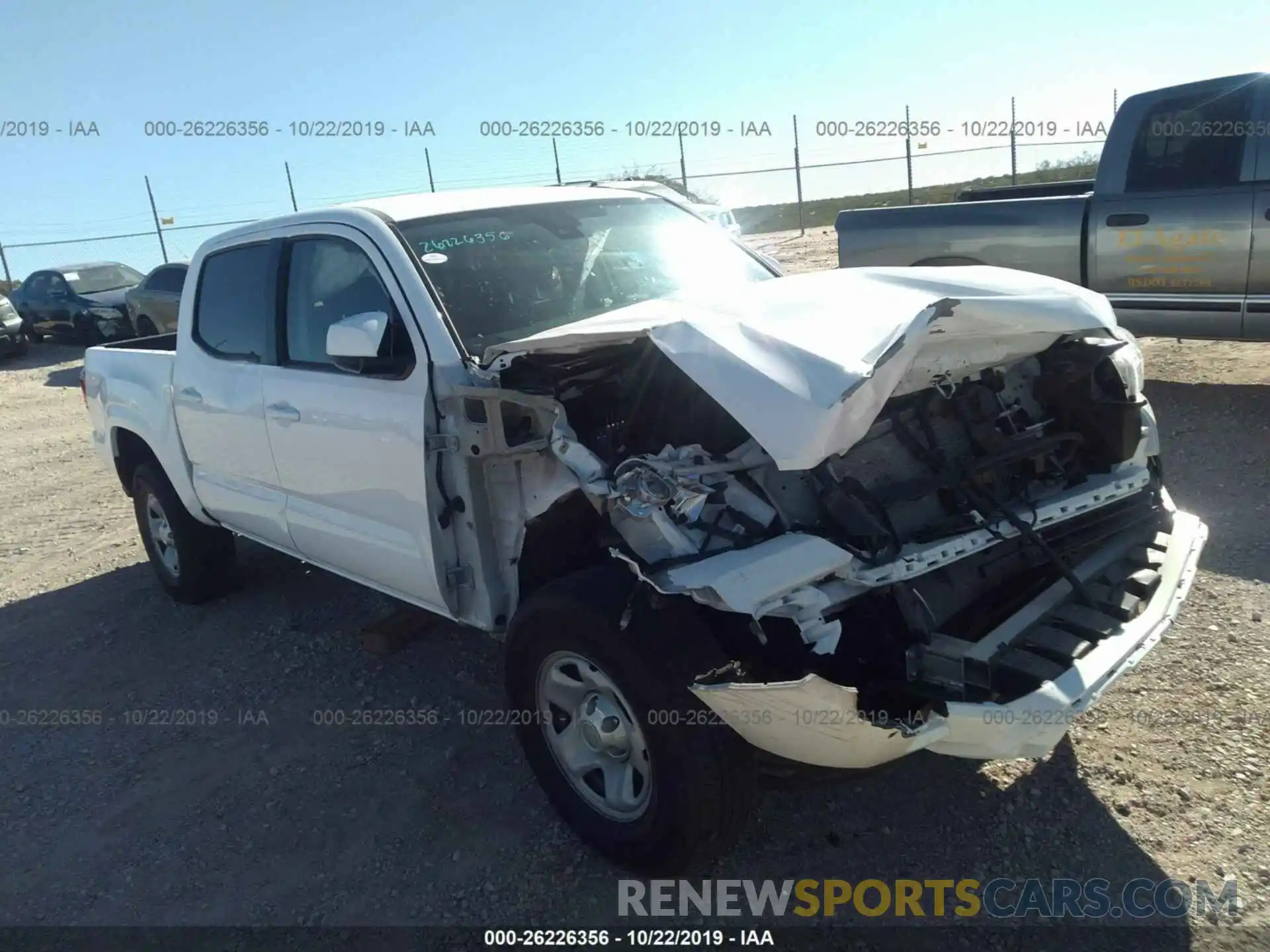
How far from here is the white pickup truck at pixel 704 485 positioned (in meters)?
2.55

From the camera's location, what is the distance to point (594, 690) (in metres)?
2.97

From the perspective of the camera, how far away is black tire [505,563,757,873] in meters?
2.62

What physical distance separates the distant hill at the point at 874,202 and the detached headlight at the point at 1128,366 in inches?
683

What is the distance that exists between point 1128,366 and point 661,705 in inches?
82.5

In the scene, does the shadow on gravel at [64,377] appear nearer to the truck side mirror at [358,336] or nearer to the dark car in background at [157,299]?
the dark car in background at [157,299]

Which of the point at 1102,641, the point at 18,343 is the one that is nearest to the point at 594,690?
the point at 1102,641

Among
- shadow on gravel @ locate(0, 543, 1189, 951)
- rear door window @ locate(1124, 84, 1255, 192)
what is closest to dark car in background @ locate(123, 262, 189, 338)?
shadow on gravel @ locate(0, 543, 1189, 951)

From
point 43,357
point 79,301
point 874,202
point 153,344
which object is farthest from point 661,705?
point 874,202

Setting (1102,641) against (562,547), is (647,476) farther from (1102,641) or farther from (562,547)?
(1102,641)

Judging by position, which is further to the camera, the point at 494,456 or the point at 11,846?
the point at 11,846

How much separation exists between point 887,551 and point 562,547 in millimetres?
1214

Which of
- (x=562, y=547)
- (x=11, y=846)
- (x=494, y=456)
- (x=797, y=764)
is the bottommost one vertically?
(x=11, y=846)

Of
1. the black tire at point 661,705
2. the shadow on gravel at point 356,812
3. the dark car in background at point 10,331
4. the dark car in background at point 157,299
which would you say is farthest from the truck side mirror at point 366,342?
the dark car in background at point 10,331

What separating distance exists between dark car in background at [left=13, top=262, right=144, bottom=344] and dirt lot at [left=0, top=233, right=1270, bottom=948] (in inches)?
542
